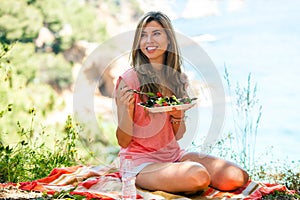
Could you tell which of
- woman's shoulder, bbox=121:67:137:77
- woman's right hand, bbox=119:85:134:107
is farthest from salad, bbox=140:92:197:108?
woman's shoulder, bbox=121:67:137:77

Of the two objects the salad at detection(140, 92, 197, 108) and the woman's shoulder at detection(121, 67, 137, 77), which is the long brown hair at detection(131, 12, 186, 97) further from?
the salad at detection(140, 92, 197, 108)

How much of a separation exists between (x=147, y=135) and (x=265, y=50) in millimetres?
3812

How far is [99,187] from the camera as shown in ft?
9.25

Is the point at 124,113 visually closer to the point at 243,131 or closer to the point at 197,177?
the point at 197,177

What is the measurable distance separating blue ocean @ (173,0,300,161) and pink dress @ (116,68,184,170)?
8.50ft

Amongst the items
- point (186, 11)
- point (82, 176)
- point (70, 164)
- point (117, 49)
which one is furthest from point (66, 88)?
point (82, 176)

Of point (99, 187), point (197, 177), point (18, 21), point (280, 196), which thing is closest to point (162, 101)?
point (197, 177)

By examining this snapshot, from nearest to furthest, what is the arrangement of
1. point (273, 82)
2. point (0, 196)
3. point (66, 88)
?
1. point (0, 196)
2. point (273, 82)
3. point (66, 88)

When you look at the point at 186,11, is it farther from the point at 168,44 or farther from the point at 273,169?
the point at 168,44

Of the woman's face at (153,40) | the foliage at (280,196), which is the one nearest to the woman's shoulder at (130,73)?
the woman's face at (153,40)

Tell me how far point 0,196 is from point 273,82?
4.10 m

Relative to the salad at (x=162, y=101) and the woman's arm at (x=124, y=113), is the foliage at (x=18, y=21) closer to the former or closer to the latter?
the woman's arm at (x=124, y=113)

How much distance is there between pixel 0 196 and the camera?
260cm

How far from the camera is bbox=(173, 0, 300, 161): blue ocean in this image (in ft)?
18.2
